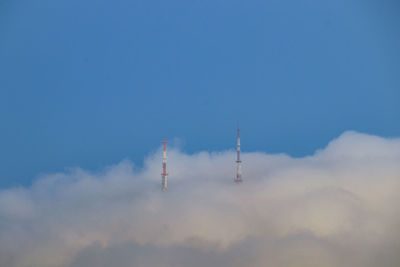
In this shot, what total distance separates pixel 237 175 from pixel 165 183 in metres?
5.83

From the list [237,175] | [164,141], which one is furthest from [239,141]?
[164,141]

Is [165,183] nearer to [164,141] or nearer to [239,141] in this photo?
[164,141]

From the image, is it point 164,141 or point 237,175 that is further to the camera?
point 237,175

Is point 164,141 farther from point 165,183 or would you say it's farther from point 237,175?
point 237,175

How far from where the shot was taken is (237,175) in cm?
3575

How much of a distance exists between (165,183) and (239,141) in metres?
6.39

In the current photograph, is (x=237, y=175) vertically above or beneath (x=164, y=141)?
beneath

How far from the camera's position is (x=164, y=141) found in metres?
33.0

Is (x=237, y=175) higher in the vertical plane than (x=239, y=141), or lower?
lower

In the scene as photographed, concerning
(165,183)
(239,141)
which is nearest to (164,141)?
(165,183)

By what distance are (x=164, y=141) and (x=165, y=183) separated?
3249 millimetres

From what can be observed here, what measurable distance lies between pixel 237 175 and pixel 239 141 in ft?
9.78

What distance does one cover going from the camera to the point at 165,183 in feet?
111

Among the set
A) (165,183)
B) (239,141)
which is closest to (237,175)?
(239,141)
